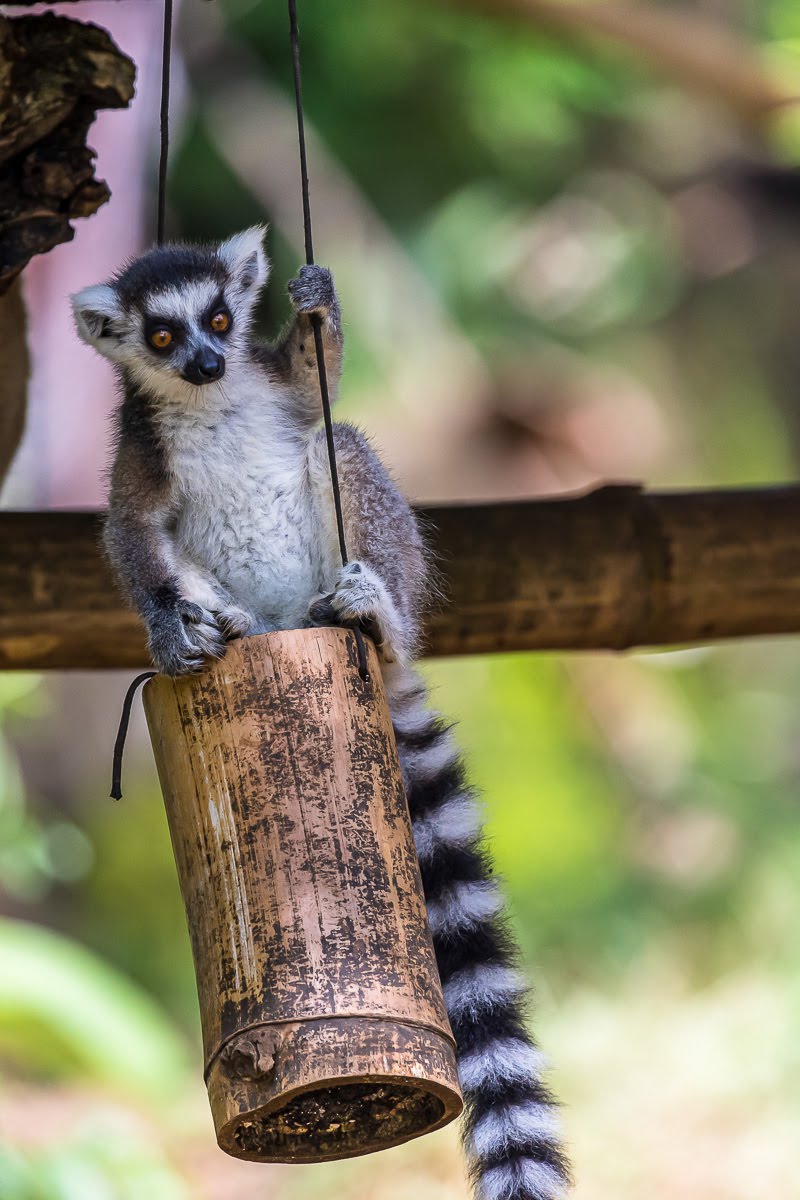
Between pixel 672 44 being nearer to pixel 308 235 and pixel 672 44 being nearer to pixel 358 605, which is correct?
pixel 308 235

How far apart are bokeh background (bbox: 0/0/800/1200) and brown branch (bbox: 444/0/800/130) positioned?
0.07ft

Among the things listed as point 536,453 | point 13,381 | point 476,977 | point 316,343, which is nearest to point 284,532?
point 316,343

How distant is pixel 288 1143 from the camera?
1.83 metres

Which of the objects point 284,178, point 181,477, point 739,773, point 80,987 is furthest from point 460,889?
point 284,178

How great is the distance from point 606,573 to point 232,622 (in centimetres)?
147

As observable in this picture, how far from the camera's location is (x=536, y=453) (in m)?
9.16

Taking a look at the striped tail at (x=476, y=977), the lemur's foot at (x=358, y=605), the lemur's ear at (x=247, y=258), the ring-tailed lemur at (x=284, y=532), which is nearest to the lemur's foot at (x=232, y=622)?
the ring-tailed lemur at (x=284, y=532)

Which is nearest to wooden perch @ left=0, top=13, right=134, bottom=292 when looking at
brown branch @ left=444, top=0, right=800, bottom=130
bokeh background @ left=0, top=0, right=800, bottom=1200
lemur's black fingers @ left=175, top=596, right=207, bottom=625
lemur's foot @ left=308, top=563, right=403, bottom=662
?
lemur's black fingers @ left=175, top=596, right=207, bottom=625

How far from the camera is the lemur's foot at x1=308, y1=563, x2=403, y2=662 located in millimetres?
2088

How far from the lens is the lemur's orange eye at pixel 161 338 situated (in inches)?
97.7

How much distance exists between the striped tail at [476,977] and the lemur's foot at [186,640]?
52 centimetres

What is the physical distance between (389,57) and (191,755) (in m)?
7.22

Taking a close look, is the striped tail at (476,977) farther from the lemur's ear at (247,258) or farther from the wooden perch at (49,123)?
the wooden perch at (49,123)

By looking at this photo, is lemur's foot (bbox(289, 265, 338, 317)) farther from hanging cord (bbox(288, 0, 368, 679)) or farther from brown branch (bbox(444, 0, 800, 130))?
brown branch (bbox(444, 0, 800, 130))
